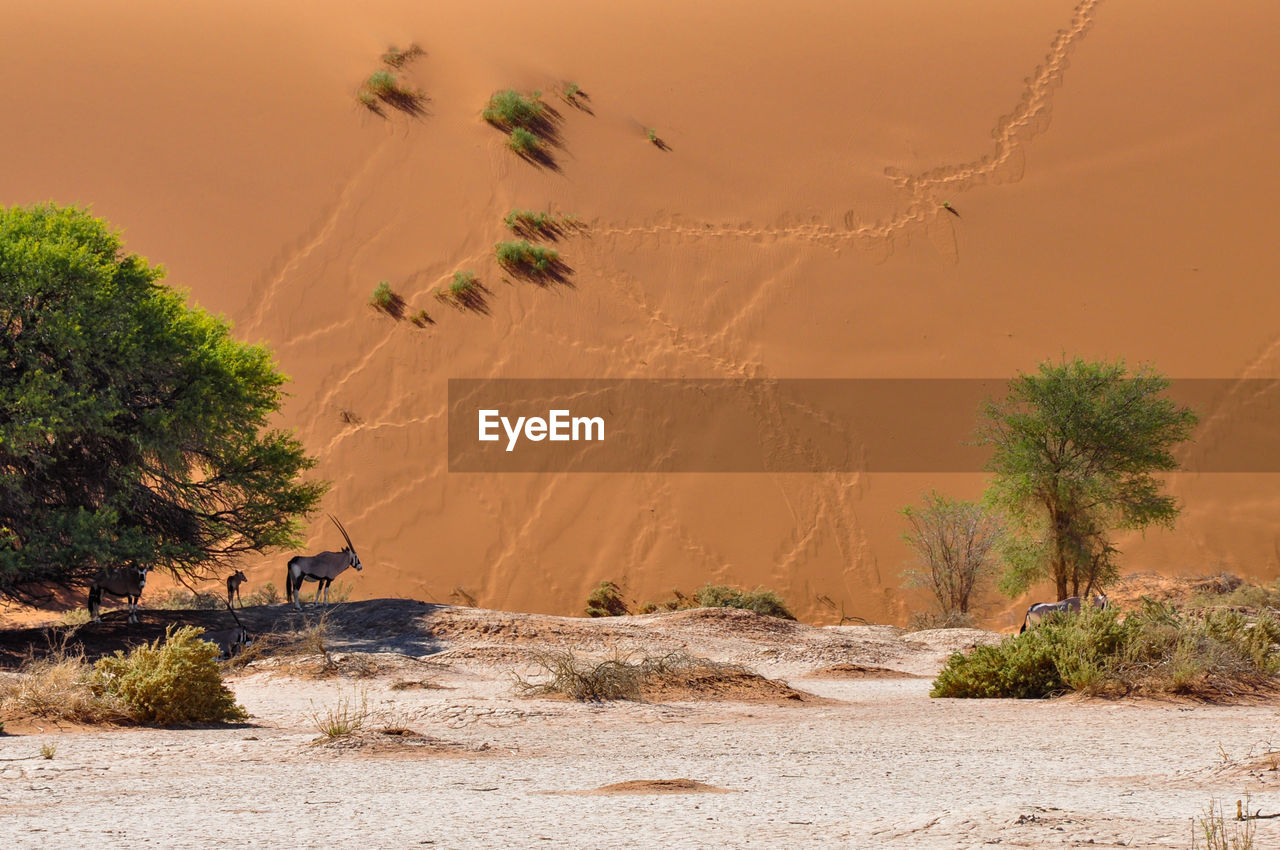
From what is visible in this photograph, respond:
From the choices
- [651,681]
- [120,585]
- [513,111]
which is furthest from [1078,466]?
[513,111]

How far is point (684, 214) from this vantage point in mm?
31219

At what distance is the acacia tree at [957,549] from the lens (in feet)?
77.4

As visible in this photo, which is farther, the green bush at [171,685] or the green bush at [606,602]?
the green bush at [606,602]

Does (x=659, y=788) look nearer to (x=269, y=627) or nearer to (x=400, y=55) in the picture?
(x=269, y=627)

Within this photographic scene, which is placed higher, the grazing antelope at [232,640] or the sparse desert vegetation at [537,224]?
the sparse desert vegetation at [537,224]

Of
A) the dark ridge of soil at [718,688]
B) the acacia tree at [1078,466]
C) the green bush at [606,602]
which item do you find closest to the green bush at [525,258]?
the green bush at [606,602]

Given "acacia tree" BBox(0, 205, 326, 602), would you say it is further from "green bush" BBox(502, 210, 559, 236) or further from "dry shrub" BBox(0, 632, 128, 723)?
"green bush" BBox(502, 210, 559, 236)

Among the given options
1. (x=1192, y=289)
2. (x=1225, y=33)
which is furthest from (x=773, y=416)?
(x=1225, y=33)

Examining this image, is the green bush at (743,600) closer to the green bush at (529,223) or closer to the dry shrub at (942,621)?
the dry shrub at (942,621)

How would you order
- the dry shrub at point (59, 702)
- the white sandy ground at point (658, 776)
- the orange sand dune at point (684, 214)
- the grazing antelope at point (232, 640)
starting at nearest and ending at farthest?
the white sandy ground at point (658, 776) → the dry shrub at point (59, 702) → the grazing antelope at point (232, 640) → the orange sand dune at point (684, 214)

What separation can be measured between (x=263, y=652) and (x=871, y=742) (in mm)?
8433

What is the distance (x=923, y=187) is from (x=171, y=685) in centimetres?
2585

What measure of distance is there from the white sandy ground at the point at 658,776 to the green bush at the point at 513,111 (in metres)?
23.2

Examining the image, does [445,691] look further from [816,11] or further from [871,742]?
[816,11]
